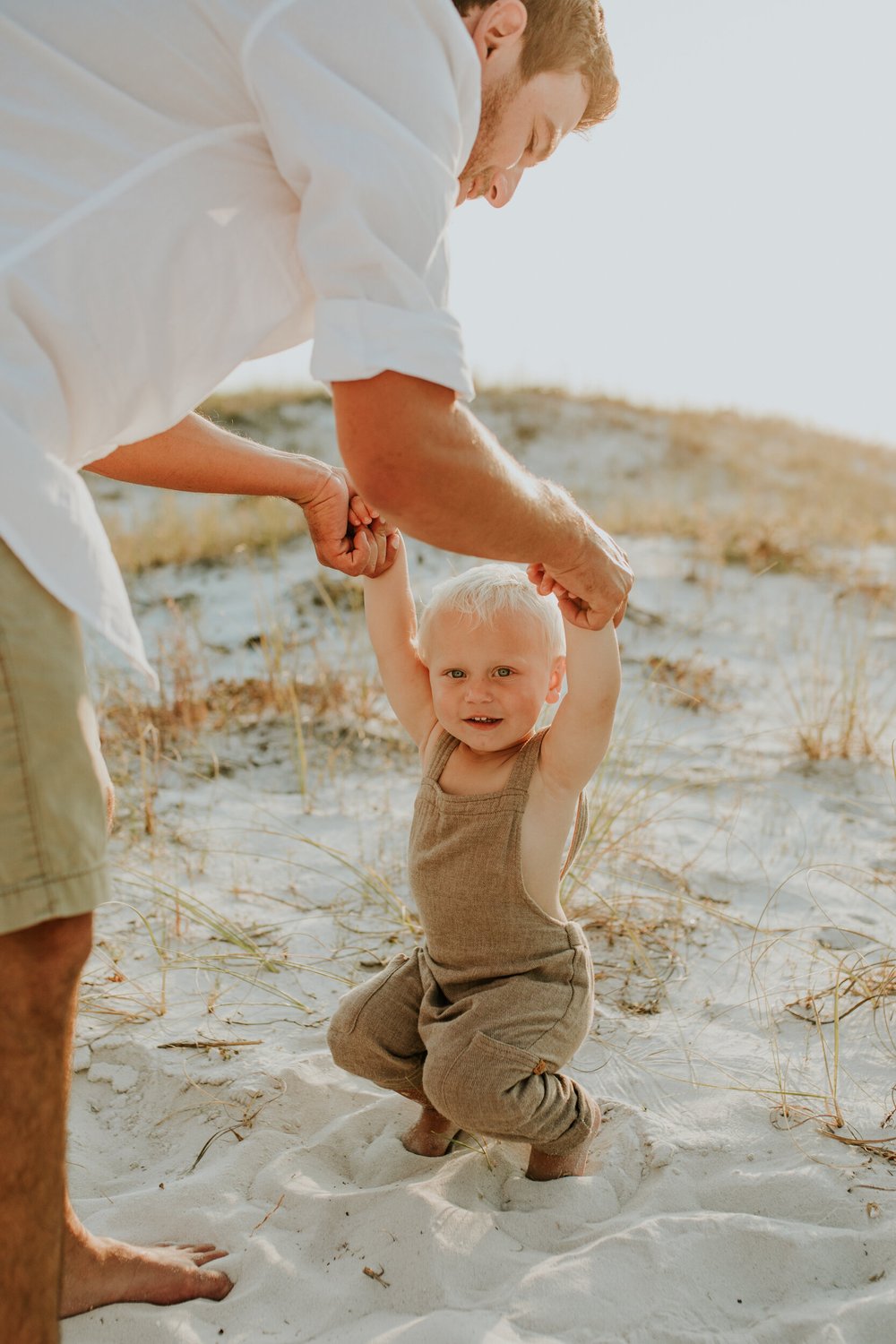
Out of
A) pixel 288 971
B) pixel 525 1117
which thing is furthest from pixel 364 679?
pixel 525 1117

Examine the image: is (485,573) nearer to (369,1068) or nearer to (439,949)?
(439,949)

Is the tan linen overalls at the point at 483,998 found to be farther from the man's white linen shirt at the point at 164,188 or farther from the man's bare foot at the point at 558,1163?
the man's white linen shirt at the point at 164,188

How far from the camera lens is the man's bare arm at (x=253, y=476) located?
2143 millimetres

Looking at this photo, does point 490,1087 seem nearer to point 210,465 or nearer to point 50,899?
point 50,899

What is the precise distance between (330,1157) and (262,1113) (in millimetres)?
190

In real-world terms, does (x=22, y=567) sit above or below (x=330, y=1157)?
above

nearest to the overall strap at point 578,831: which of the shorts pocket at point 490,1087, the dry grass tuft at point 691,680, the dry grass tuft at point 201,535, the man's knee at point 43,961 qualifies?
the shorts pocket at point 490,1087

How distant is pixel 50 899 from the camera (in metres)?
1.33

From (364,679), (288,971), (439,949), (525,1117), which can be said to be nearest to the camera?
(525,1117)

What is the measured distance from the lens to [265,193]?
1.50 metres

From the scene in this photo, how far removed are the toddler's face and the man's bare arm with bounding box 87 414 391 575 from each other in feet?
0.80

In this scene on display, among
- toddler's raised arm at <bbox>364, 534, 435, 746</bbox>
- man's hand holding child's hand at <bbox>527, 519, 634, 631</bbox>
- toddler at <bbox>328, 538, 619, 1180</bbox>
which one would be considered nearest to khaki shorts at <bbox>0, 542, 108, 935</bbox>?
man's hand holding child's hand at <bbox>527, 519, 634, 631</bbox>

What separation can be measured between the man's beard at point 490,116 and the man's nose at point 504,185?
59mm

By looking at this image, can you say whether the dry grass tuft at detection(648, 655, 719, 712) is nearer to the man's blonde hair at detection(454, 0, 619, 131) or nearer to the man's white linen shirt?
the man's blonde hair at detection(454, 0, 619, 131)
